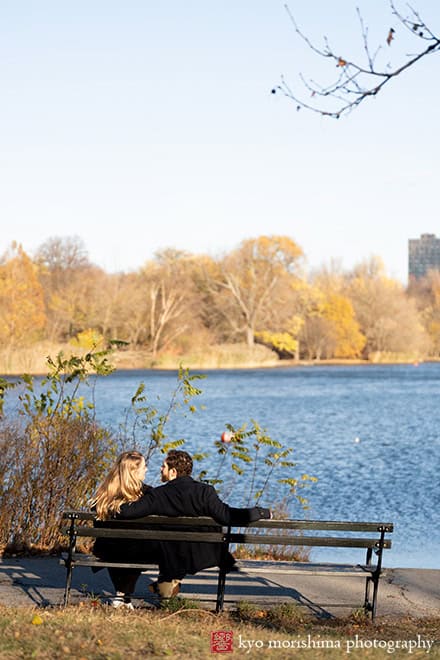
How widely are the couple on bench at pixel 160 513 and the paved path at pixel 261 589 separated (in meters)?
0.24

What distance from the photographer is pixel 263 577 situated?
859cm

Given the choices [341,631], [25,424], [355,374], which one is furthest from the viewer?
[355,374]

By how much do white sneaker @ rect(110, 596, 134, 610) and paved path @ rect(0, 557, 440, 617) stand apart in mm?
130

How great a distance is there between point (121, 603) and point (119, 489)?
757 mm

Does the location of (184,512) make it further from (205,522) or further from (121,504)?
(121,504)

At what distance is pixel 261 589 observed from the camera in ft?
26.4

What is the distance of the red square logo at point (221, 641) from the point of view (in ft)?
18.7

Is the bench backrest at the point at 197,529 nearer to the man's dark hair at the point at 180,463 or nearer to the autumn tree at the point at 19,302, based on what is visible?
the man's dark hair at the point at 180,463

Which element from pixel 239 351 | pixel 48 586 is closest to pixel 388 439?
→ pixel 48 586

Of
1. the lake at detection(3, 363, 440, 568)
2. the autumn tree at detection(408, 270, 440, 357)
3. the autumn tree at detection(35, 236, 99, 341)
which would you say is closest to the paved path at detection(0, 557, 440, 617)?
the lake at detection(3, 363, 440, 568)

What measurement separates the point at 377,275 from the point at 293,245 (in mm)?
23054

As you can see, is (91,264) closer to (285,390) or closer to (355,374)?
(355,374)

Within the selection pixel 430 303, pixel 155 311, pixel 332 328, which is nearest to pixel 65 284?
pixel 155 311

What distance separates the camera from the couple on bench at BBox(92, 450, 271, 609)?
22.8 ft
